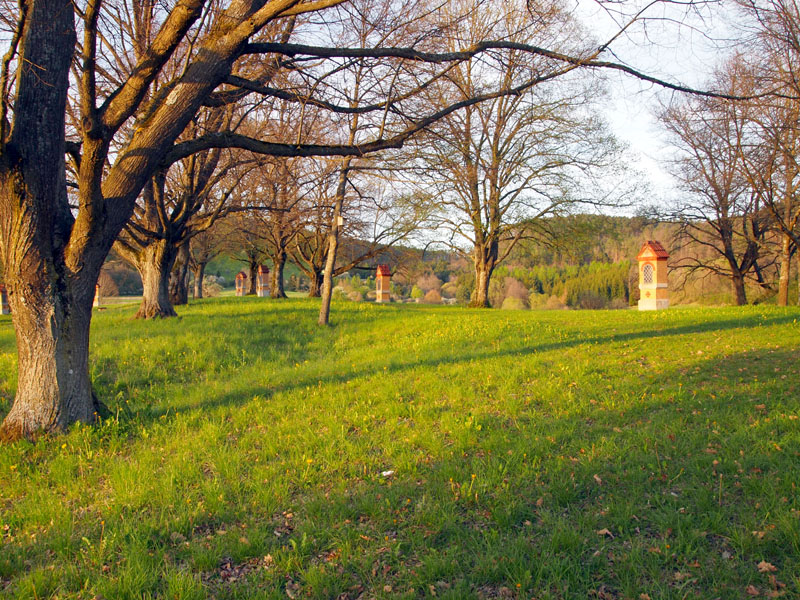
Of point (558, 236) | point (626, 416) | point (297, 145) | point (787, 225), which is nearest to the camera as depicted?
point (626, 416)

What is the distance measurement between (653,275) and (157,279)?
17.4 metres

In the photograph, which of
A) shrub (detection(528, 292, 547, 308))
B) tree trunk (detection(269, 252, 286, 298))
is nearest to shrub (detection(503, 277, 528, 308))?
shrub (detection(528, 292, 547, 308))

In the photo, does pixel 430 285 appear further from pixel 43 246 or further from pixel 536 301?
pixel 43 246

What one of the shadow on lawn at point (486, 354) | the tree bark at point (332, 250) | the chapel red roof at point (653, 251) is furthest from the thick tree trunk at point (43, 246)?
the chapel red roof at point (653, 251)

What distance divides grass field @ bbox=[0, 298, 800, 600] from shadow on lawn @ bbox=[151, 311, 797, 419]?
0.14 metres

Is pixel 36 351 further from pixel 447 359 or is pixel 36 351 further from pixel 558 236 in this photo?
pixel 558 236

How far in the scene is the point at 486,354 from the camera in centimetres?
909

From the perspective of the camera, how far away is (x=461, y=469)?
423cm

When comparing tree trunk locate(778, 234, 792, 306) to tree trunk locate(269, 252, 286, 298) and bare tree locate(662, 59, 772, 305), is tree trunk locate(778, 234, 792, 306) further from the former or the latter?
tree trunk locate(269, 252, 286, 298)

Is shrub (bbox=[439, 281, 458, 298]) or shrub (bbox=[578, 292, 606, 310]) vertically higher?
shrub (bbox=[439, 281, 458, 298])

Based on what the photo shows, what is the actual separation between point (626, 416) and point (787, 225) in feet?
65.0

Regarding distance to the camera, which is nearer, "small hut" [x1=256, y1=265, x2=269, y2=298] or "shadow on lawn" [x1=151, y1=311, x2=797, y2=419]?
"shadow on lawn" [x1=151, y1=311, x2=797, y2=419]

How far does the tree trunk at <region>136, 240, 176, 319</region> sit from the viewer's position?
15.2 m

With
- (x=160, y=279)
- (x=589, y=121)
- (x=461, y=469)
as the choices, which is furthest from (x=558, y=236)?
(x=461, y=469)
